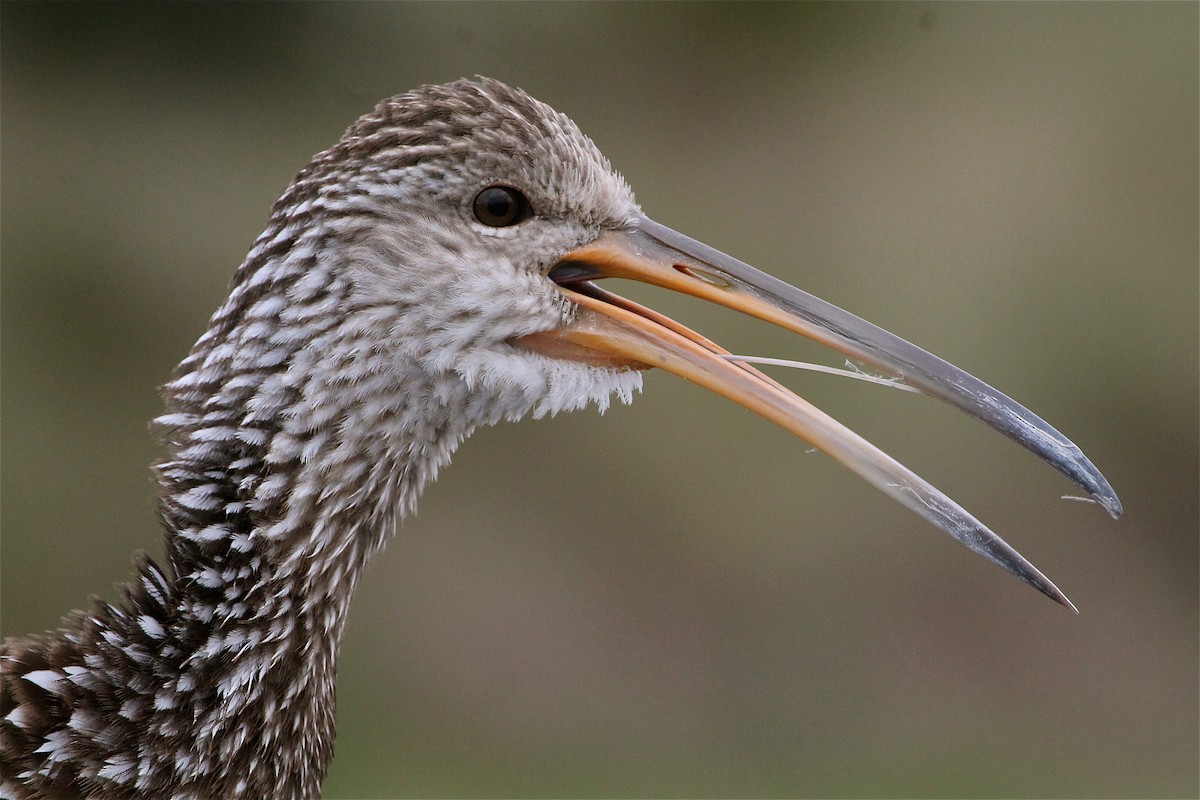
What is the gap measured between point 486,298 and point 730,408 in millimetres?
4806

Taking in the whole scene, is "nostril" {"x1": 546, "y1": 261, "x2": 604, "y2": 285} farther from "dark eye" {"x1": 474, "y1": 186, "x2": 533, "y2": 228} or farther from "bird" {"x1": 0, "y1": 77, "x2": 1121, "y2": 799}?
"dark eye" {"x1": 474, "y1": 186, "x2": 533, "y2": 228}

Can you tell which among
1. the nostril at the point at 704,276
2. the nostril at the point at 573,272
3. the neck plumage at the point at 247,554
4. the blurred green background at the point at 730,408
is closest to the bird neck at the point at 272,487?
the neck plumage at the point at 247,554

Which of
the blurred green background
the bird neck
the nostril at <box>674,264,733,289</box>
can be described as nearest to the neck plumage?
the bird neck

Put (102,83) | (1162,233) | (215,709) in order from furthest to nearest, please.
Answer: (1162,233)
(102,83)
(215,709)

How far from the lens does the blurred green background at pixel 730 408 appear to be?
6.82 meters

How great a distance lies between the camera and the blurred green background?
682 centimetres

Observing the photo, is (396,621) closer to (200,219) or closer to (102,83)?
(200,219)

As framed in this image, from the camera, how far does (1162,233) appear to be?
26.2 ft

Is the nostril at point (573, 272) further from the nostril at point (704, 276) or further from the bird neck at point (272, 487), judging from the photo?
the bird neck at point (272, 487)

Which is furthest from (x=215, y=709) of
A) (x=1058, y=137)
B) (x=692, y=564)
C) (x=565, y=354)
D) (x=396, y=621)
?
(x=1058, y=137)

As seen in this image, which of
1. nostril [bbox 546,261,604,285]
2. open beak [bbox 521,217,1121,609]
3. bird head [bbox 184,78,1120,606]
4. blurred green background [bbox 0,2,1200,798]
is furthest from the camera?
blurred green background [bbox 0,2,1200,798]

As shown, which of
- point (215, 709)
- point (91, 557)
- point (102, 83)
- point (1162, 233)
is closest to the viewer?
point (215, 709)

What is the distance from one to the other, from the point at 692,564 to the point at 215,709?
5.03 m

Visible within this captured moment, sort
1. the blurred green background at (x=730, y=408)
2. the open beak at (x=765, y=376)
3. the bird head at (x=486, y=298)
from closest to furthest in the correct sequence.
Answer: the open beak at (x=765, y=376), the bird head at (x=486, y=298), the blurred green background at (x=730, y=408)
